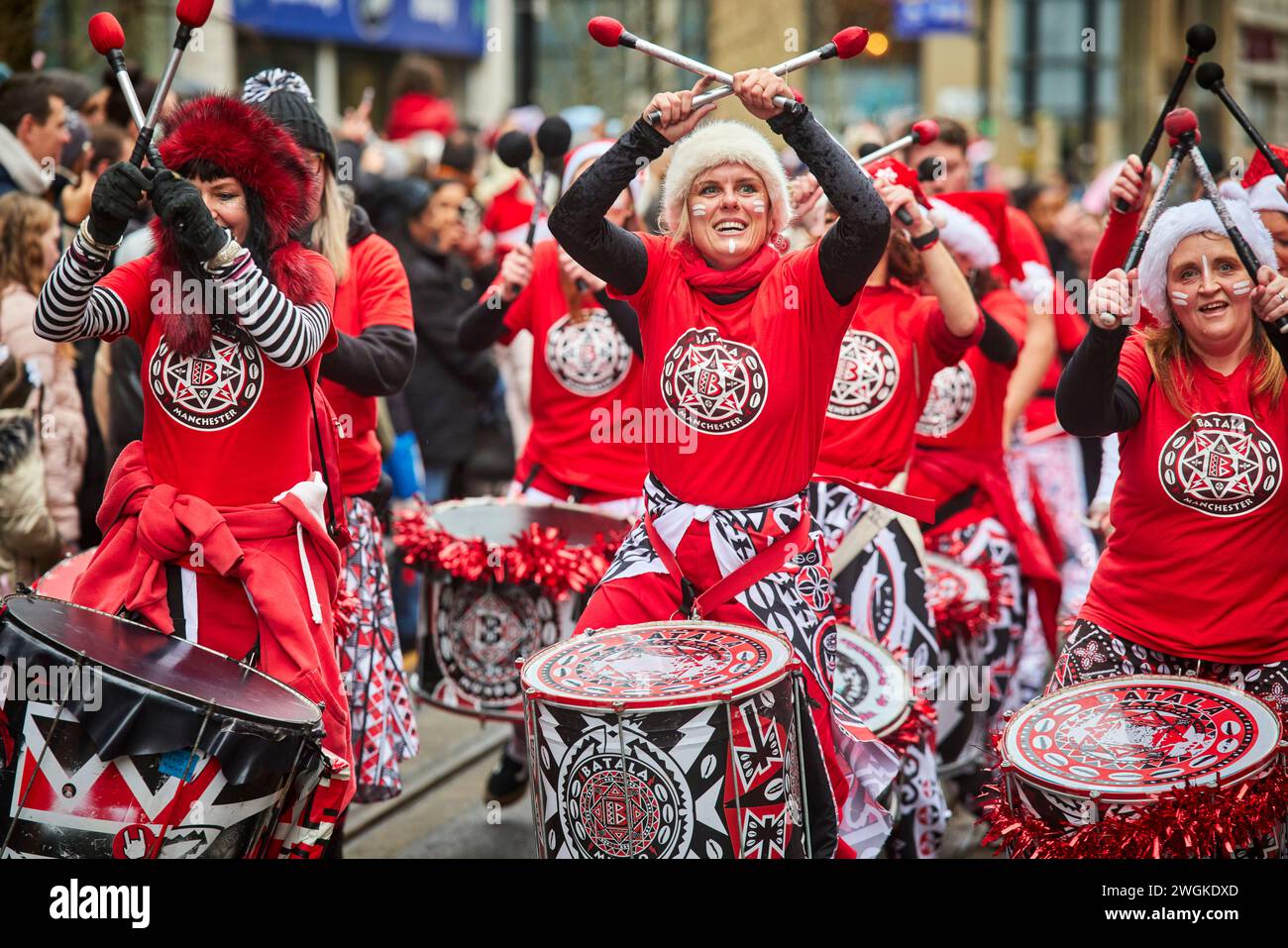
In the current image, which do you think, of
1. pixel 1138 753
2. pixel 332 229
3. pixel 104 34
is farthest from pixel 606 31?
pixel 1138 753

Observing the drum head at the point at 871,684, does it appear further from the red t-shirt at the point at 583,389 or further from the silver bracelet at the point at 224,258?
the silver bracelet at the point at 224,258

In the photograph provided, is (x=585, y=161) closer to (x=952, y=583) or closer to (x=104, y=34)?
(x=952, y=583)

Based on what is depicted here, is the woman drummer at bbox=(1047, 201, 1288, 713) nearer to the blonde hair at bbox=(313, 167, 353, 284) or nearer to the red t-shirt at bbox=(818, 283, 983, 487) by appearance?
the red t-shirt at bbox=(818, 283, 983, 487)

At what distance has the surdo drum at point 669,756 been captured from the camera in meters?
3.25

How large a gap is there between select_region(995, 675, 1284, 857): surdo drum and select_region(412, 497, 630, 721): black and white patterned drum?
1785mm

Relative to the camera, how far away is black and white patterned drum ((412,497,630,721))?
16.0 ft

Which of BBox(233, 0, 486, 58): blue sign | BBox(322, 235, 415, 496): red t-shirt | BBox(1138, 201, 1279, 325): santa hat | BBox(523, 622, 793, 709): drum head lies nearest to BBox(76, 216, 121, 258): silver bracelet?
BBox(322, 235, 415, 496): red t-shirt

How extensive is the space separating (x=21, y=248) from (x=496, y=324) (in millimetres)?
1548

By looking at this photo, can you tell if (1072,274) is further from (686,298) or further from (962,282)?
(686,298)

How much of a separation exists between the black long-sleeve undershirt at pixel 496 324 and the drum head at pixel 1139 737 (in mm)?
2026

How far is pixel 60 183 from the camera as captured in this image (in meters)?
6.29

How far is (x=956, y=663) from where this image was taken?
5.14 m

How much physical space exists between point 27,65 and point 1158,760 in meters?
8.08

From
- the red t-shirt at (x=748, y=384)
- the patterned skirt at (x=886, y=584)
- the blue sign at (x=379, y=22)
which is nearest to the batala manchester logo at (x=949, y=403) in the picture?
the patterned skirt at (x=886, y=584)
